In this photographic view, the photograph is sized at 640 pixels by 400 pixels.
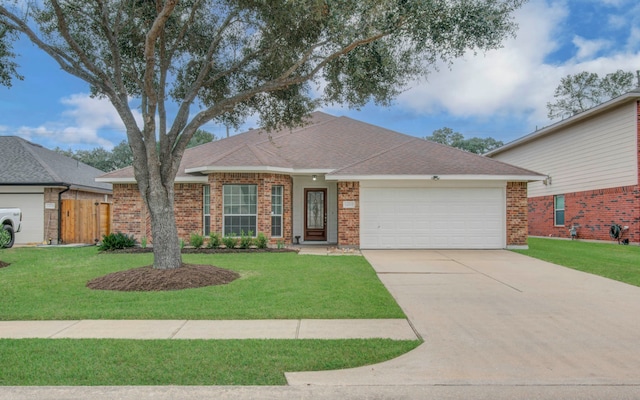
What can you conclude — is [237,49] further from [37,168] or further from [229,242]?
[37,168]

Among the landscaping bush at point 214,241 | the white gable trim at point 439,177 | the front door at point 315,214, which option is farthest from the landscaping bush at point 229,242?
the white gable trim at point 439,177

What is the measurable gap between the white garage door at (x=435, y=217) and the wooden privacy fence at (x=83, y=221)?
40.9ft

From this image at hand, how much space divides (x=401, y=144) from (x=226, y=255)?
8541 mm

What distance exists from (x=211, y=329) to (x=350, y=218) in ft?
32.9

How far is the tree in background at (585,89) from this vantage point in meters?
33.9

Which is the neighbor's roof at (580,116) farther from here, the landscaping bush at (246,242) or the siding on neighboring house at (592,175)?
the landscaping bush at (246,242)

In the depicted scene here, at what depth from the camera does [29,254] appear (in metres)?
14.1

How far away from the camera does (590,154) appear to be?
18.8 meters

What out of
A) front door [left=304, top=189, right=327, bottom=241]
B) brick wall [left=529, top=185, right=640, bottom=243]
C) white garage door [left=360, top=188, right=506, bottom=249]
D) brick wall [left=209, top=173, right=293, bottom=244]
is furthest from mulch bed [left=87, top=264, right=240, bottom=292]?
brick wall [left=529, top=185, right=640, bottom=243]

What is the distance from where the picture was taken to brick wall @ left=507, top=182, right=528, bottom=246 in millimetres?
15078

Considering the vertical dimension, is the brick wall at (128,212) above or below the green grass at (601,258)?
above

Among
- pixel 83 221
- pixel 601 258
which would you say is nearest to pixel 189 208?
pixel 83 221

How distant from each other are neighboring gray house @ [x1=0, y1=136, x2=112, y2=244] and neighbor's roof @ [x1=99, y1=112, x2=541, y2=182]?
144 inches

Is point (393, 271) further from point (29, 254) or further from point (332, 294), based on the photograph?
point (29, 254)
